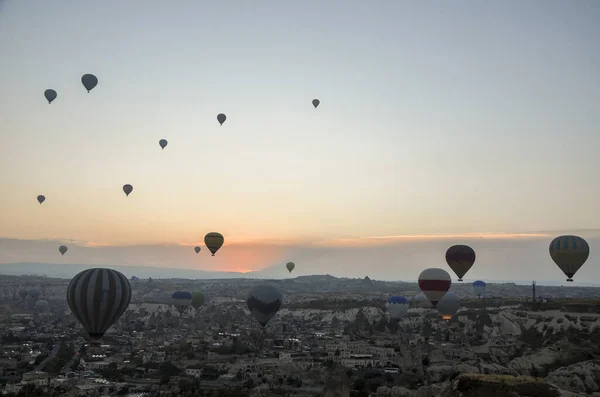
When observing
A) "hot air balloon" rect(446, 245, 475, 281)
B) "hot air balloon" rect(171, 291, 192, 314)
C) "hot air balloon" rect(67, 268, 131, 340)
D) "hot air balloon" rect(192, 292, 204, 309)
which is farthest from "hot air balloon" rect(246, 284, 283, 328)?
"hot air balloon" rect(192, 292, 204, 309)

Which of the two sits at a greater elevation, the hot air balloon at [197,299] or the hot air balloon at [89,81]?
the hot air balloon at [89,81]

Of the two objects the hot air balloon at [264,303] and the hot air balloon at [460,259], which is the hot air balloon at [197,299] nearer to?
the hot air balloon at [264,303]

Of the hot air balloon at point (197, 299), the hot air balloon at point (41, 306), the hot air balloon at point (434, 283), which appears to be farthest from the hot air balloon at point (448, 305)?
the hot air balloon at point (41, 306)

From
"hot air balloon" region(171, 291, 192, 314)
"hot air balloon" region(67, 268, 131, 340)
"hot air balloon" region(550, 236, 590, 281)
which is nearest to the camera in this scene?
"hot air balloon" region(67, 268, 131, 340)

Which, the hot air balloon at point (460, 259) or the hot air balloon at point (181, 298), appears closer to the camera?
the hot air balloon at point (460, 259)

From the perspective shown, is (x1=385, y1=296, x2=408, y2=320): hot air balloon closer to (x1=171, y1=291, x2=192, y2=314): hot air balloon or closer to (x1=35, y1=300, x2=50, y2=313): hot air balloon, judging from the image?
(x1=171, y1=291, x2=192, y2=314): hot air balloon

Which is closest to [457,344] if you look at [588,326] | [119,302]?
[588,326]

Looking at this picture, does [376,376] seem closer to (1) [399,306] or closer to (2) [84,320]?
(2) [84,320]
